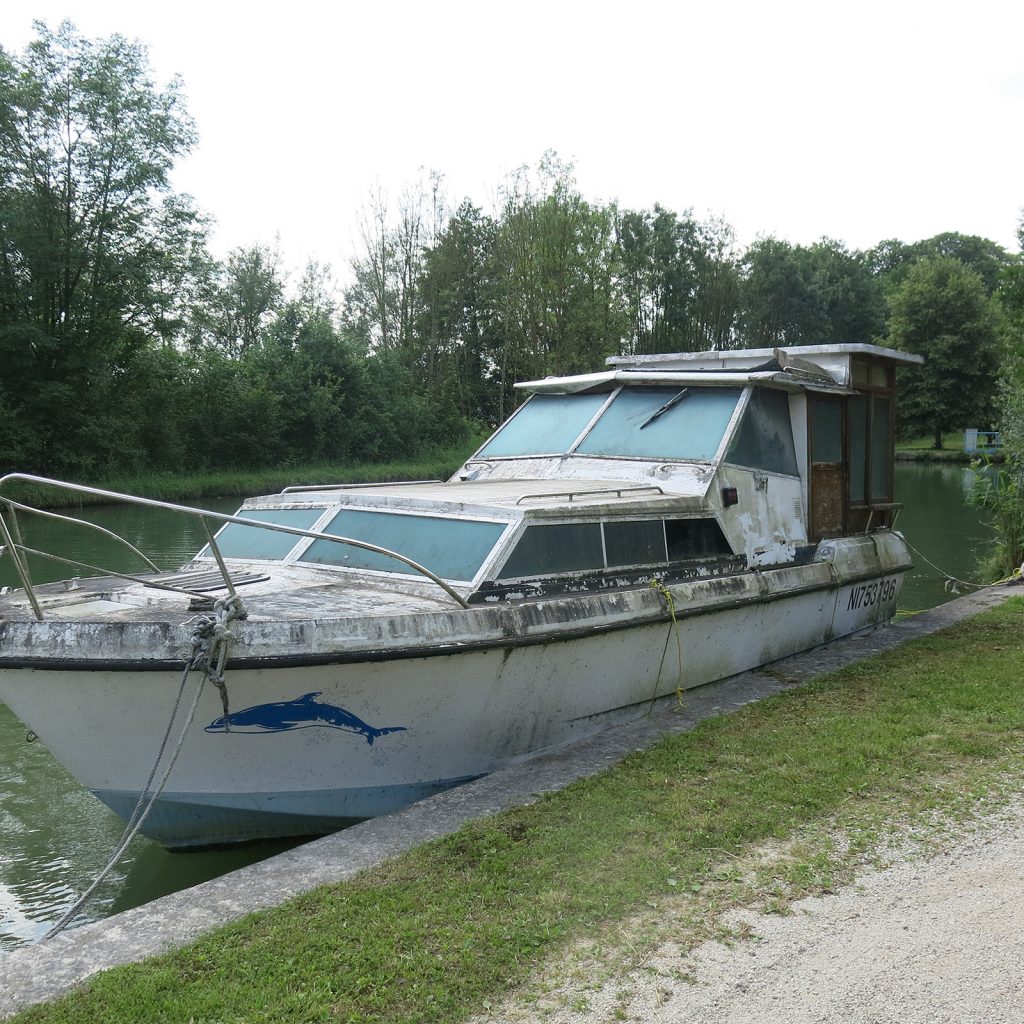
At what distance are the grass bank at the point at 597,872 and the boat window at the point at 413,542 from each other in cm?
153

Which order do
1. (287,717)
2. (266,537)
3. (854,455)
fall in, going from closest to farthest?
(287,717) < (266,537) < (854,455)

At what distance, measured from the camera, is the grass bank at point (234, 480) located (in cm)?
2470

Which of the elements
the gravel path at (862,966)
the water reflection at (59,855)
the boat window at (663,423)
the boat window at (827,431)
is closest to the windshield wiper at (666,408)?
the boat window at (663,423)

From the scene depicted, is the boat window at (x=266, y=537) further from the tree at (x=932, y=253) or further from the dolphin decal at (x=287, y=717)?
the tree at (x=932, y=253)

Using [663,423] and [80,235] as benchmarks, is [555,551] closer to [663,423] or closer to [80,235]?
[663,423]

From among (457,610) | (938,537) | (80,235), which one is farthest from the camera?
(80,235)

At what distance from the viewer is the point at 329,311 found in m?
45.0

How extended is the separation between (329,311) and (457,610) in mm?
41363

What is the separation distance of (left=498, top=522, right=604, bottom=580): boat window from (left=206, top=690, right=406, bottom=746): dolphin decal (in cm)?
134

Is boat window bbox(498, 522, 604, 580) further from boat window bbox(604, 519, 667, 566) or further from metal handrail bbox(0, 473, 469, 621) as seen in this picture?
metal handrail bbox(0, 473, 469, 621)

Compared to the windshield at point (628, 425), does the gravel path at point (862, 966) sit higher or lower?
lower

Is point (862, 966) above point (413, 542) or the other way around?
the other way around

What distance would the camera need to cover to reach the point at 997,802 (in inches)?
198

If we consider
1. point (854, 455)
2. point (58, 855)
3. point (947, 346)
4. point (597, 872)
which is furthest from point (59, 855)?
point (947, 346)
